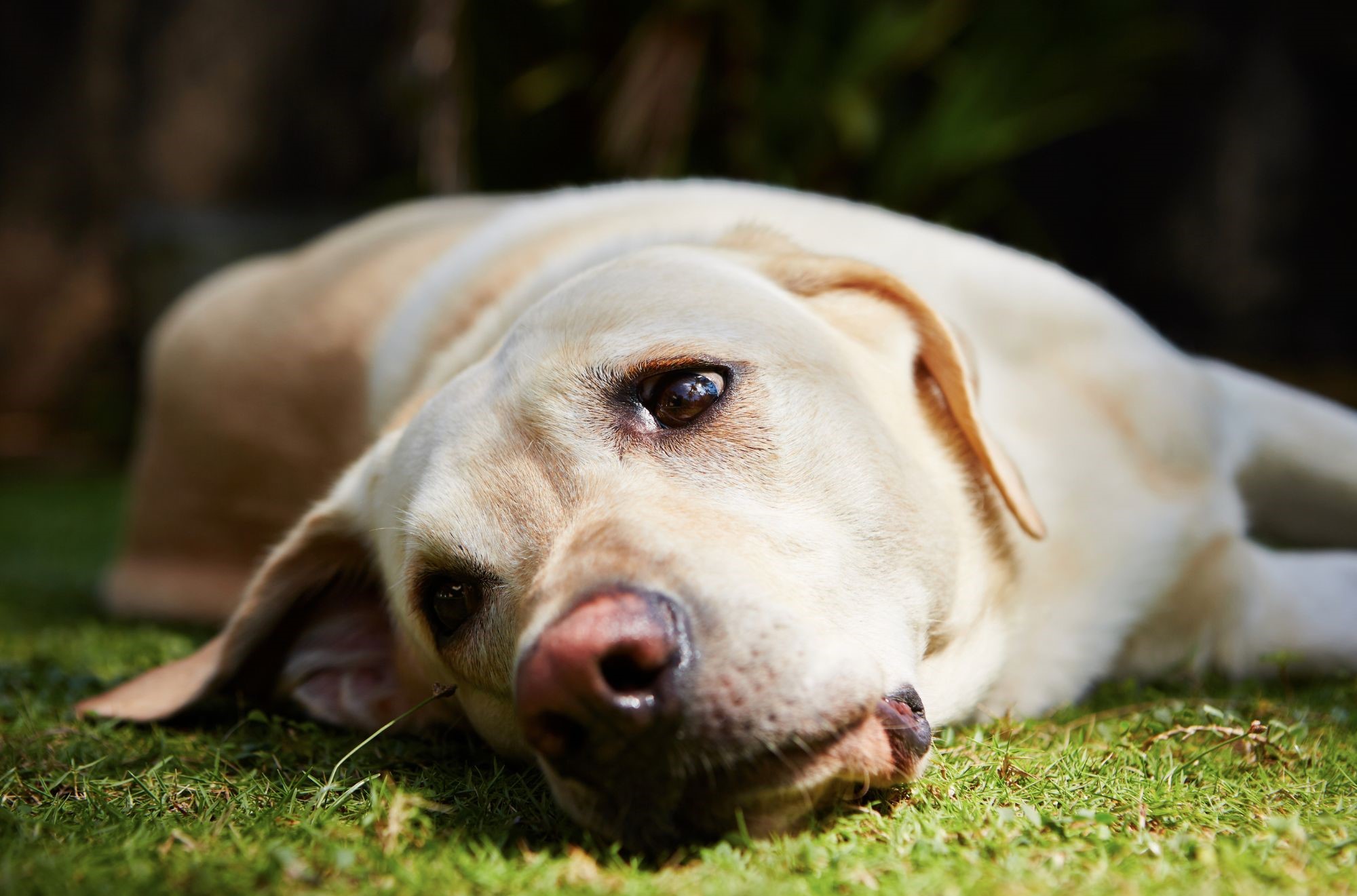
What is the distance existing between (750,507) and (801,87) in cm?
508

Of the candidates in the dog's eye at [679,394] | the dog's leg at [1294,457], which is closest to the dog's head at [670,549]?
the dog's eye at [679,394]

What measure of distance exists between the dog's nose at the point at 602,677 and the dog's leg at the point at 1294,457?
2059 millimetres

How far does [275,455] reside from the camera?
3.80 meters

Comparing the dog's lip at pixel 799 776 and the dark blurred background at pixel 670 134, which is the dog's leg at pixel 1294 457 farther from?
the dark blurred background at pixel 670 134

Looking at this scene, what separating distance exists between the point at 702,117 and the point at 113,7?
670cm

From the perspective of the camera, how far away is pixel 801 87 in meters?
6.47

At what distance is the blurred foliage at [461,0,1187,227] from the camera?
6012mm

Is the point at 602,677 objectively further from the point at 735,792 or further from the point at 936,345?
the point at 936,345

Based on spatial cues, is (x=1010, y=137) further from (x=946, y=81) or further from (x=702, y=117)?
(x=702, y=117)

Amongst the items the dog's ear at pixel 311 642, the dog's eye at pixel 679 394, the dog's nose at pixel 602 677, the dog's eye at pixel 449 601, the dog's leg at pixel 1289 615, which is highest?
the dog's eye at pixel 679 394

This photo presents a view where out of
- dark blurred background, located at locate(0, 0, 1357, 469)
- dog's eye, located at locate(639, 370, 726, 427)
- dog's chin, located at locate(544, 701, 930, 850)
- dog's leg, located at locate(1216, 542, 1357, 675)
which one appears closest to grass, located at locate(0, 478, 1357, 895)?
dog's chin, located at locate(544, 701, 930, 850)

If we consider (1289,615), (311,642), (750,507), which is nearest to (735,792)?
(750,507)

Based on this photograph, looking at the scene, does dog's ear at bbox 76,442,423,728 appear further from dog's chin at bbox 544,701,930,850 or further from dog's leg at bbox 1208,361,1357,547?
dog's leg at bbox 1208,361,1357,547

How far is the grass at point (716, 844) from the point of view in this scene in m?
1.49
